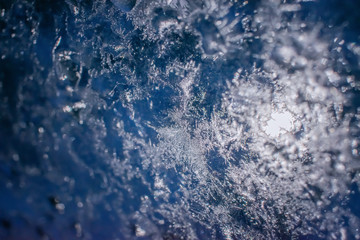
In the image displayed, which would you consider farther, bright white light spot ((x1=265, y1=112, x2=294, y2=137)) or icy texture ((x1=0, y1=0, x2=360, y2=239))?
bright white light spot ((x1=265, y1=112, x2=294, y2=137))

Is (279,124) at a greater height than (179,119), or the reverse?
(179,119)

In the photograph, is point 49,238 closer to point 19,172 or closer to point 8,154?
point 19,172

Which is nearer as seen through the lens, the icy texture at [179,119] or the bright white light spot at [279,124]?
the icy texture at [179,119]

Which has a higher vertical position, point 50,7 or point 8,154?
point 50,7

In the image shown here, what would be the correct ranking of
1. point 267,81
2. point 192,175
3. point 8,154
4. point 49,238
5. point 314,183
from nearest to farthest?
1. point 8,154
2. point 49,238
3. point 267,81
4. point 314,183
5. point 192,175

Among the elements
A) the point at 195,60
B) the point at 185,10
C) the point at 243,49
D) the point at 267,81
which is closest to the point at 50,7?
the point at 185,10
